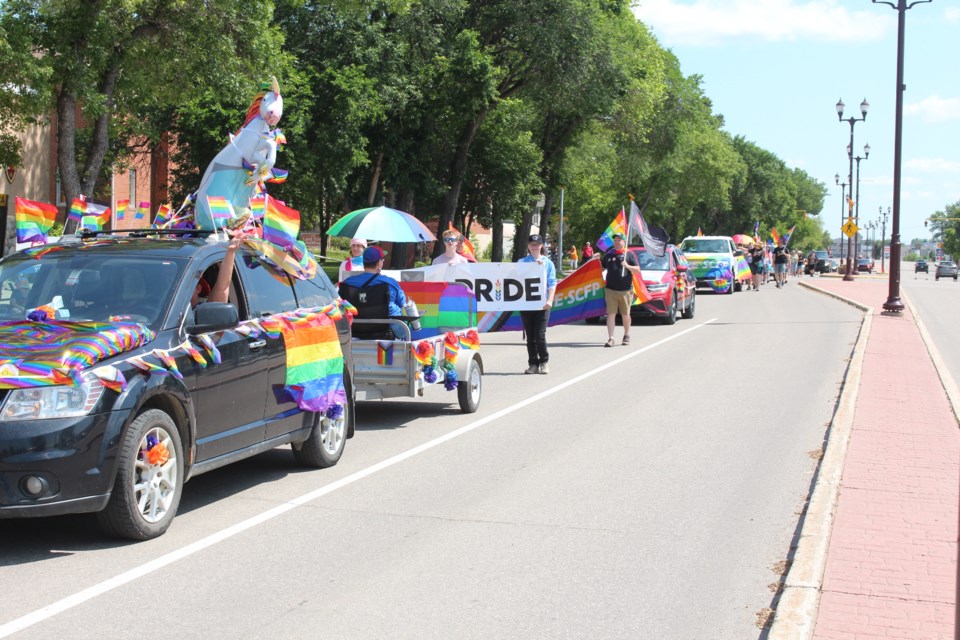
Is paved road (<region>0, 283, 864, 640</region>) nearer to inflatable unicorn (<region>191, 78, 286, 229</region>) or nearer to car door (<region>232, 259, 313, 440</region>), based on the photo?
car door (<region>232, 259, 313, 440</region>)

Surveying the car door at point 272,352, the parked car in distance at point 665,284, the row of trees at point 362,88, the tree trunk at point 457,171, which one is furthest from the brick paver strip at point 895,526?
the tree trunk at point 457,171

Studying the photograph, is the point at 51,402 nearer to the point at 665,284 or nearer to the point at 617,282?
the point at 617,282

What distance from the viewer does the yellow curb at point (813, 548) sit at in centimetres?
494

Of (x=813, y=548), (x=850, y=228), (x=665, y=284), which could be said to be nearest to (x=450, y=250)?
(x=813, y=548)

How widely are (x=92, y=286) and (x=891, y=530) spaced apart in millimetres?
5169

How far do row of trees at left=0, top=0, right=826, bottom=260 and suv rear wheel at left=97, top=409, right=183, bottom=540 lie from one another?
14920 mm

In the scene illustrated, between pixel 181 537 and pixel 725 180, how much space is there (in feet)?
277

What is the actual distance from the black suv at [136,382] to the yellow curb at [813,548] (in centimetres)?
351

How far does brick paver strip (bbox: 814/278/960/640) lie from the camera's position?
5059 millimetres

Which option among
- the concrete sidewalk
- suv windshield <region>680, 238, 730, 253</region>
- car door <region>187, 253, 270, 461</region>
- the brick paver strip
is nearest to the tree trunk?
suv windshield <region>680, 238, 730, 253</region>

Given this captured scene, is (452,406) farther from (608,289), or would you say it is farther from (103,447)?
(608,289)

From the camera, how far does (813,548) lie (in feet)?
20.2

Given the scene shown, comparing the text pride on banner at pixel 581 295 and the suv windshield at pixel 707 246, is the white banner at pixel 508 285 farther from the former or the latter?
the suv windshield at pixel 707 246

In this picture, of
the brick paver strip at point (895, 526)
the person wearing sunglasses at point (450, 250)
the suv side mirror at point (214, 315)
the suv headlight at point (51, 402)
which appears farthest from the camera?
the person wearing sunglasses at point (450, 250)
